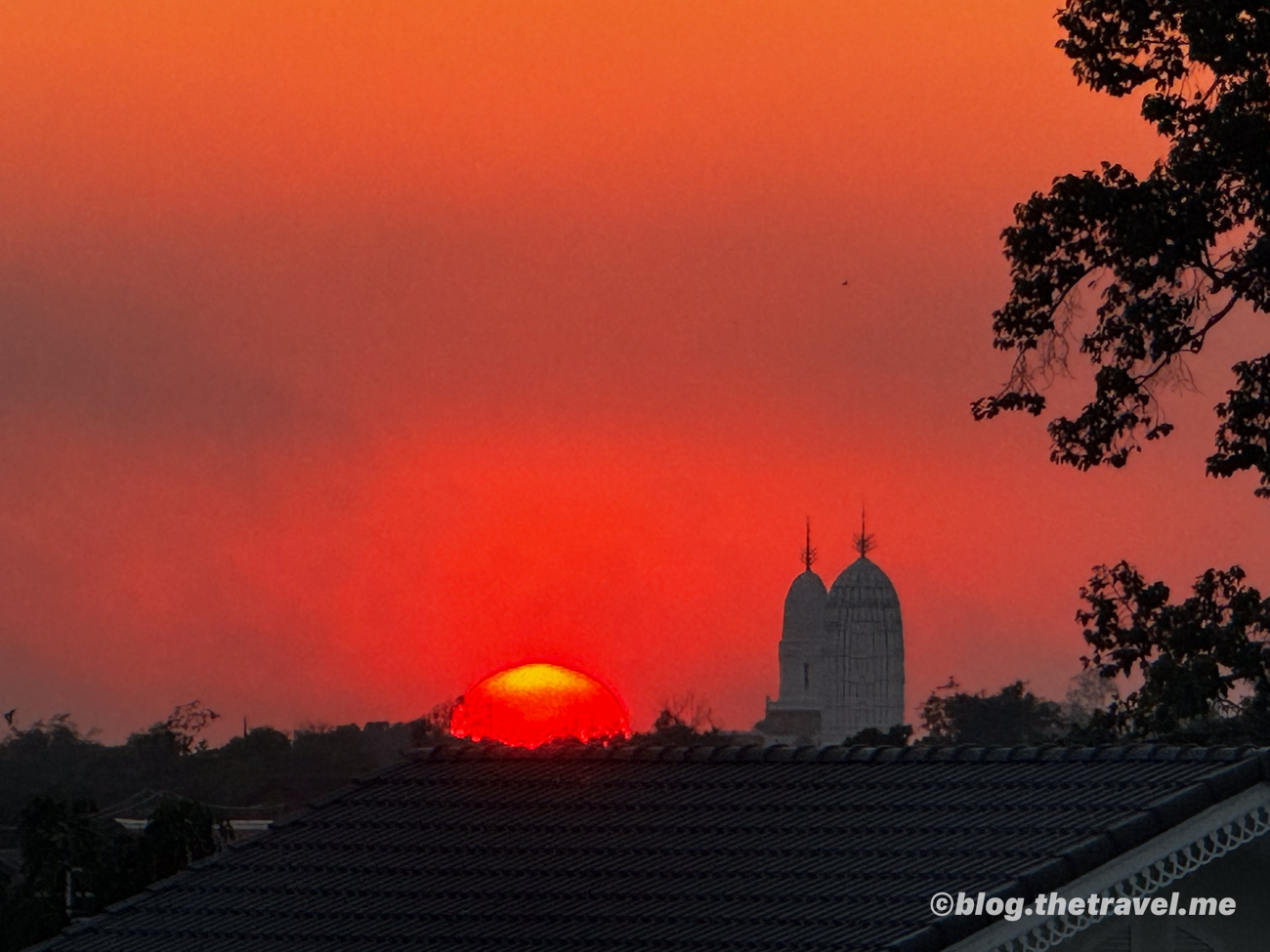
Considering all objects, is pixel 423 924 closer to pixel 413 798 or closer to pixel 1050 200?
pixel 413 798

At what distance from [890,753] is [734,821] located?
61.7 inches

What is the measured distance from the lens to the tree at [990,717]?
528ft

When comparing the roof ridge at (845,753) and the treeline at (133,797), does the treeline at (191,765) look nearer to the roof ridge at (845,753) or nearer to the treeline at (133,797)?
the treeline at (133,797)

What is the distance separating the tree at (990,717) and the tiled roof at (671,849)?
444 feet

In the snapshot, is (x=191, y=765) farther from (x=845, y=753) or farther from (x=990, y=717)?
(x=845, y=753)

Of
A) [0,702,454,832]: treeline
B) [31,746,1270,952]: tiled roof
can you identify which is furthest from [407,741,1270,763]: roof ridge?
[0,702,454,832]: treeline

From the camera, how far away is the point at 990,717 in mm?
162125

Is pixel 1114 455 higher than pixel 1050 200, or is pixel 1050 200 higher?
pixel 1050 200

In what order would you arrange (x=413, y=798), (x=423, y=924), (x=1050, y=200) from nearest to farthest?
(x=423, y=924), (x=413, y=798), (x=1050, y=200)

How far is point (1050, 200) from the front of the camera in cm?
3641

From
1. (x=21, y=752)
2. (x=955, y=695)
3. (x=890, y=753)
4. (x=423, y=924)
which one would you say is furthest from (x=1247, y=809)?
(x=955, y=695)

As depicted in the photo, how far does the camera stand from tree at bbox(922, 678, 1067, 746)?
161 metres

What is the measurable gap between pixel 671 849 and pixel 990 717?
144m

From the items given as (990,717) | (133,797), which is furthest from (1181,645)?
(990,717)
